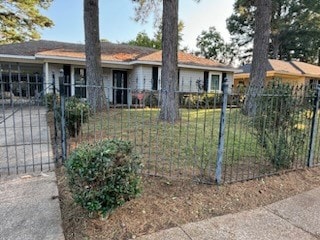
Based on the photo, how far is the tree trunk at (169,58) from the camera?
26.8ft

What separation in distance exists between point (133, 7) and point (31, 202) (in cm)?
1148

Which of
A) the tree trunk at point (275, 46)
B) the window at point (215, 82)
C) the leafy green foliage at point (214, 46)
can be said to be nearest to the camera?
the window at point (215, 82)

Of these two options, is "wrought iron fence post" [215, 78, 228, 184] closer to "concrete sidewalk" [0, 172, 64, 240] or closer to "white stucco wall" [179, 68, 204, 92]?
"concrete sidewalk" [0, 172, 64, 240]

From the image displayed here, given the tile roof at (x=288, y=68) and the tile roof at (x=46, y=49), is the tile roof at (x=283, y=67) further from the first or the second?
the tile roof at (x=46, y=49)

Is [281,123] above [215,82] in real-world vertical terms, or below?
below

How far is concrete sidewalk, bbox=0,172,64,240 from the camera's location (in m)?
2.69

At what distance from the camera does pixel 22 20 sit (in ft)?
81.4

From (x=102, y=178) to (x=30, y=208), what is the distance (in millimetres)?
1243

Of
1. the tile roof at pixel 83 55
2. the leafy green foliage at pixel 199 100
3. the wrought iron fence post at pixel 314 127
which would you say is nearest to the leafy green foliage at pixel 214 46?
the tile roof at pixel 83 55

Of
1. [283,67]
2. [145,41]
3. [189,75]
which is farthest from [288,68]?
[145,41]

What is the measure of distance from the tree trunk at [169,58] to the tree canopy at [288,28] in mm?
18196

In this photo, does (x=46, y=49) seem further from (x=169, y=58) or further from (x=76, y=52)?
(x=169, y=58)

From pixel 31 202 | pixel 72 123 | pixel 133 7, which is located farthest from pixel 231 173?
pixel 133 7

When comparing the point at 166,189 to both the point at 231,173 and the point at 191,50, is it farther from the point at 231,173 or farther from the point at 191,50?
the point at 191,50
